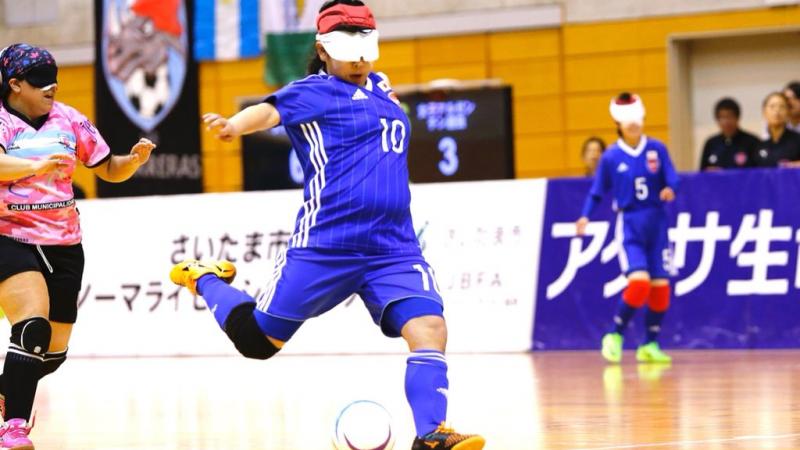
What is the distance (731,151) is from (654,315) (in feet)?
9.77

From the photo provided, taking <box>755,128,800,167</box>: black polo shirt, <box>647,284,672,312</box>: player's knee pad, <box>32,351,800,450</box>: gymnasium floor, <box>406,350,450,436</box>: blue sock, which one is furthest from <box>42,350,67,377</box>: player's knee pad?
<box>755,128,800,167</box>: black polo shirt

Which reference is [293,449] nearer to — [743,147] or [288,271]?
[288,271]

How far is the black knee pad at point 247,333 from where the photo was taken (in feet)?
19.1

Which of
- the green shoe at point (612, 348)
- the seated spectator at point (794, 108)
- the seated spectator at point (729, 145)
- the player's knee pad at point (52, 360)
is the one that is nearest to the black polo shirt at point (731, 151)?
the seated spectator at point (729, 145)

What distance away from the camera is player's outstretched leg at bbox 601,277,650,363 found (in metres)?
11.3

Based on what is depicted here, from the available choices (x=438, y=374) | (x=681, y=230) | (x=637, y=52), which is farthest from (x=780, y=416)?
(x=637, y=52)

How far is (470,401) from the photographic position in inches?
328

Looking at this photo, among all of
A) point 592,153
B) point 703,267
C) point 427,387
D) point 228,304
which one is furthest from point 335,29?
point 592,153

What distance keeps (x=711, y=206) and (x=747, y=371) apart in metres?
2.61

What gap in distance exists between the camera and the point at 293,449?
6375 mm

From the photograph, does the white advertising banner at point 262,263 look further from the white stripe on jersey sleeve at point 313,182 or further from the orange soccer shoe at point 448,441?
the orange soccer shoe at point 448,441

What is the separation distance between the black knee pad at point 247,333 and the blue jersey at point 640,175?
604 centimetres

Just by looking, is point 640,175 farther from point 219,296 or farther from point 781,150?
point 219,296

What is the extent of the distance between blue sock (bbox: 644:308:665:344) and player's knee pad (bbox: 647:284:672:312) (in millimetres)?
46
